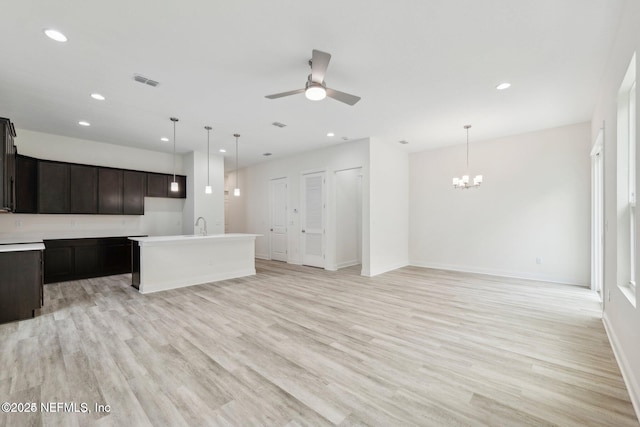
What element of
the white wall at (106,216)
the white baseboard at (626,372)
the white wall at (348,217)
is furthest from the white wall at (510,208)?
the white wall at (106,216)

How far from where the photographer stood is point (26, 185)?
5.05 meters

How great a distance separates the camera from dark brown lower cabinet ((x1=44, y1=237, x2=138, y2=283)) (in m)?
5.20

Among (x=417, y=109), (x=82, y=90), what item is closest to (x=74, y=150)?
(x=82, y=90)

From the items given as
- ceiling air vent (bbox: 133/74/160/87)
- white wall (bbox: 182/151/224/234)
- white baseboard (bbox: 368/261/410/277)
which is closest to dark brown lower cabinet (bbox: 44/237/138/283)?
white wall (bbox: 182/151/224/234)

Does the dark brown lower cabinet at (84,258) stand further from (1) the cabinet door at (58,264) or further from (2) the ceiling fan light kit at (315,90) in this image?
(2) the ceiling fan light kit at (315,90)

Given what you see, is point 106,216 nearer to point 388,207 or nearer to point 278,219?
point 278,219

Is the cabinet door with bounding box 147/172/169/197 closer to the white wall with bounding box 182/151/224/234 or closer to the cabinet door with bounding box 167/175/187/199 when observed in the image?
the cabinet door with bounding box 167/175/187/199

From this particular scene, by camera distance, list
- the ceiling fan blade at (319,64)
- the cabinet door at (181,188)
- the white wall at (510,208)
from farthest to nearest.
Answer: the cabinet door at (181,188) → the white wall at (510,208) → the ceiling fan blade at (319,64)

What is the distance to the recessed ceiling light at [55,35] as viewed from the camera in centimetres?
248

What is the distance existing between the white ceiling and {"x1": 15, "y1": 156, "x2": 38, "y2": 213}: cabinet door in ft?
2.34

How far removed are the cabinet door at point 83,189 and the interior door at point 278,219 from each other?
411 centimetres

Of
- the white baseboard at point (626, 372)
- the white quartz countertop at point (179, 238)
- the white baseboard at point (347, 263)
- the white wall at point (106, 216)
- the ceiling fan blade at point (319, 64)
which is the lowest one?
the white baseboard at point (347, 263)

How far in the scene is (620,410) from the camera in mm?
1808

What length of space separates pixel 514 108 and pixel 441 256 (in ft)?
11.9
